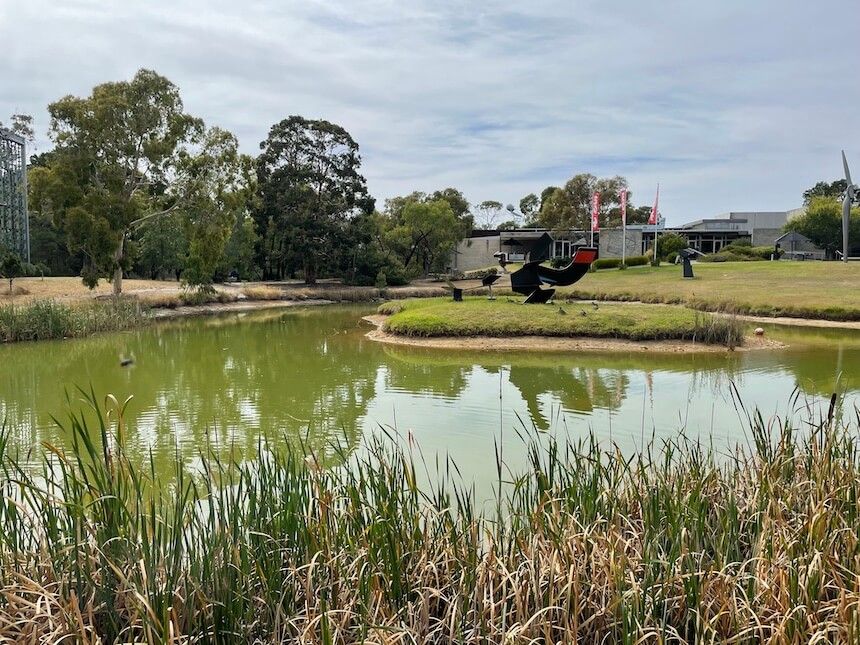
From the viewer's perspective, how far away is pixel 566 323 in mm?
16641

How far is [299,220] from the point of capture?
3553 centimetres

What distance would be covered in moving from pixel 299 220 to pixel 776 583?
34.4m

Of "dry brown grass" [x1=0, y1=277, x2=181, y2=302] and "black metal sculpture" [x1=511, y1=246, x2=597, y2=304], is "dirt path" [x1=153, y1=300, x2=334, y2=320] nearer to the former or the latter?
"dry brown grass" [x1=0, y1=277, x2=181, y2=302]

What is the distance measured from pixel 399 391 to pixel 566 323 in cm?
708

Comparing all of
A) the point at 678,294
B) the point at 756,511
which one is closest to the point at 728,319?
the point at 678,294

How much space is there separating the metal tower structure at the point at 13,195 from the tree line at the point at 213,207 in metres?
0.80

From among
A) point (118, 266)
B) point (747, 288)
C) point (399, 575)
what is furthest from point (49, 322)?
point (747, 288)

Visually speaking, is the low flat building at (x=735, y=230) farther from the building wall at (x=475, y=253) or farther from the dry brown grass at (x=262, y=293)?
the dry brown grass at (x=262, y=293)

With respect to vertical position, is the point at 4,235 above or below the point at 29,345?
above

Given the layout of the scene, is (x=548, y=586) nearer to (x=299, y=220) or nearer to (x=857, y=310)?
(x=857, y=310)

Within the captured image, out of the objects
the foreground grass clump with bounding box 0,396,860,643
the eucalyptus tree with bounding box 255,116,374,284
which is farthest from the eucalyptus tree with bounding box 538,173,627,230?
the foreground grass clump with bounding box 0,396,860,643

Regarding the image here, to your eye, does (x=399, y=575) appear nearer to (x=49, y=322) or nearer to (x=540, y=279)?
(x=49, y=322)

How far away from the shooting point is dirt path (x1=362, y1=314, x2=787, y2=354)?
48.9 ft

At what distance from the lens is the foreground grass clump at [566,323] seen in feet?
50.6
